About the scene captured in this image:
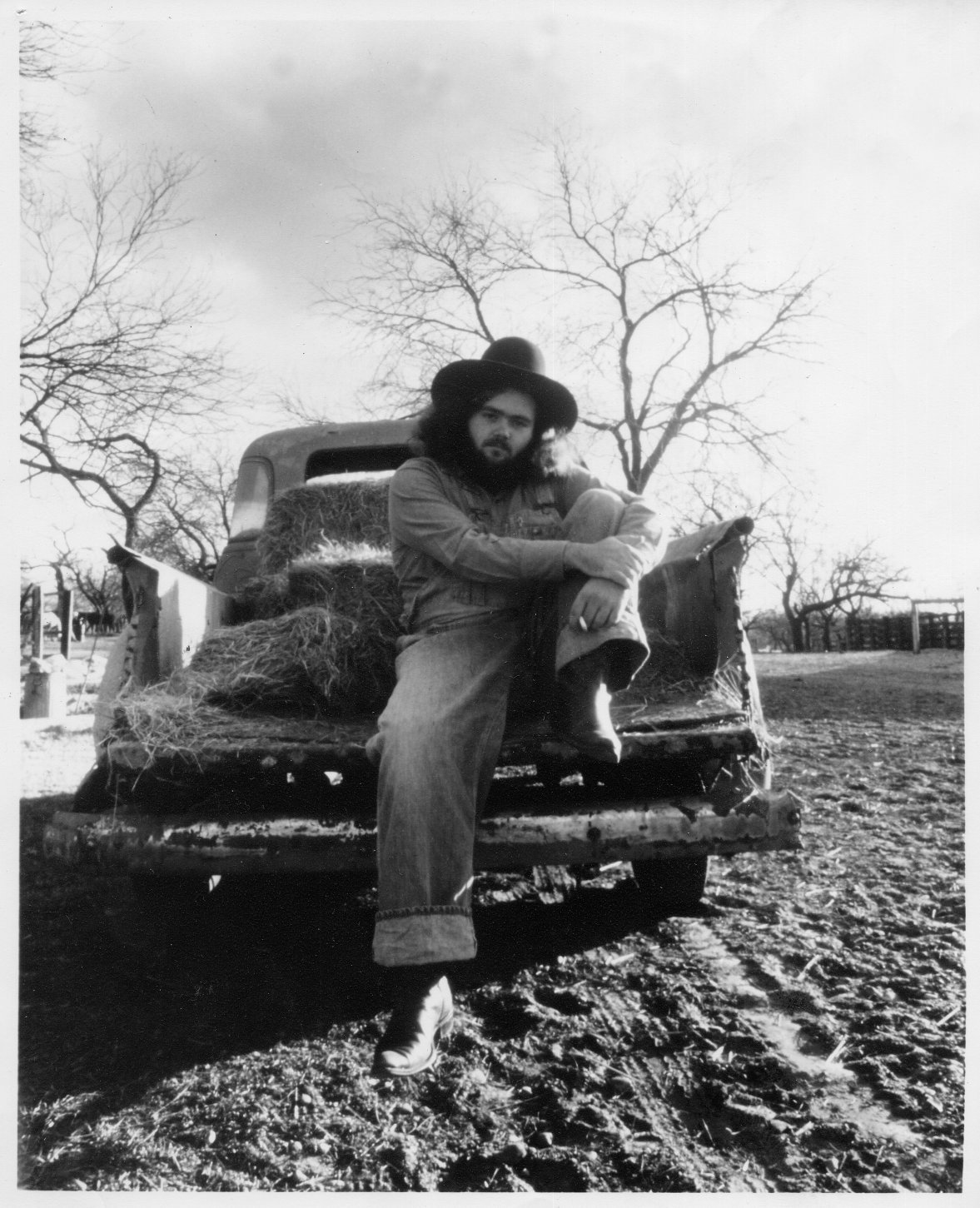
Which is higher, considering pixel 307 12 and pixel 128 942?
pixel 307 12

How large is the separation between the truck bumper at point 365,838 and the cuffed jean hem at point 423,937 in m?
0.22

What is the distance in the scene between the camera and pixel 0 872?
2193 millimetres

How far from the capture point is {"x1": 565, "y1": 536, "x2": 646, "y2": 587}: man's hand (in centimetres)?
197

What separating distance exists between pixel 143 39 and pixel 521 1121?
10.3 ft

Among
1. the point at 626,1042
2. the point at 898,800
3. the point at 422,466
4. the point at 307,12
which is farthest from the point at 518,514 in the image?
the point at 898,800

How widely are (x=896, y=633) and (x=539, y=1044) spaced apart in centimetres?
2839

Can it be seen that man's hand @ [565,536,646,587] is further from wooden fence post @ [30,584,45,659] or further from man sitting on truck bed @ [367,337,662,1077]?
wooden fence post @ [30,584,45,659]

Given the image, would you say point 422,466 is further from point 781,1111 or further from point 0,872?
point 781,1111

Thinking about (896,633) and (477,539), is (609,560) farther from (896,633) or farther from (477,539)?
(896,633)

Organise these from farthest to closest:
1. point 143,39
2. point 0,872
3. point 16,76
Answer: point 143,39, point 16,76, point 0,872

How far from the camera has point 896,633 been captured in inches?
1062

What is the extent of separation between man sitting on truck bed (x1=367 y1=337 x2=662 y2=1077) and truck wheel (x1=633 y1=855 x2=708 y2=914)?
2.94 feet

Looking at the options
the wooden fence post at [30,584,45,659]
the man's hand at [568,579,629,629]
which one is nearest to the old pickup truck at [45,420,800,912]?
the man's hand at [568,579,629,629]

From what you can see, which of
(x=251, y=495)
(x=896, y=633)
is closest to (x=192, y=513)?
(x=251, y=495)
